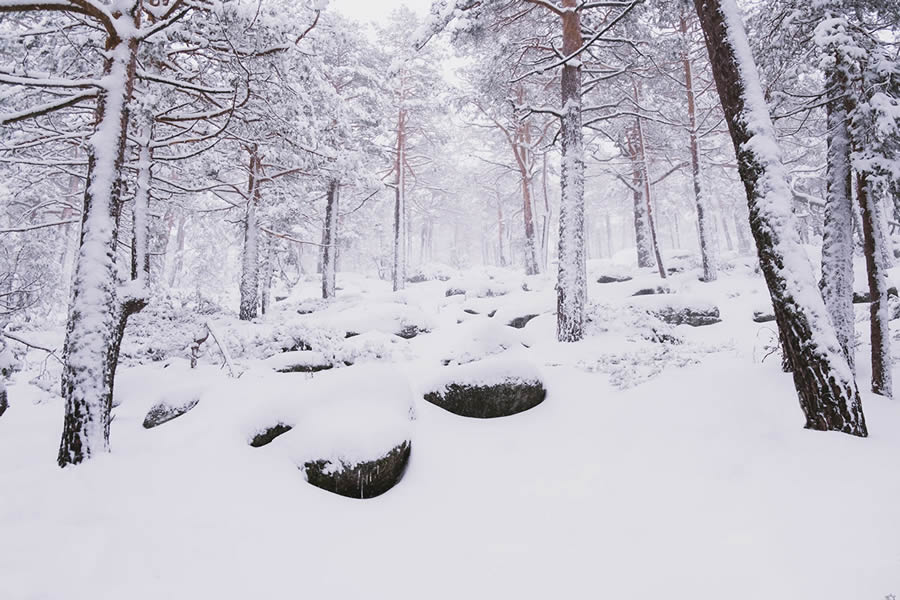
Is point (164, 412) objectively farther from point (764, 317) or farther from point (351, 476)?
point (764, 317)

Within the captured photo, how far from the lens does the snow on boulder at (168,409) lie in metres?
5.71

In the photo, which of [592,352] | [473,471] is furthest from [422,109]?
[473,471]

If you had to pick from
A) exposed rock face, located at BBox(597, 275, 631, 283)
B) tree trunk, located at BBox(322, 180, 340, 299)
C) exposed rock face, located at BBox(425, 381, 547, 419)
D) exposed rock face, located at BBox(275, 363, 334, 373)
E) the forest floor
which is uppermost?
tree trunk, located at BBox(322, 180, 340, 299)

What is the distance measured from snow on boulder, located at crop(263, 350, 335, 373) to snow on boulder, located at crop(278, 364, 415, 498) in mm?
3250

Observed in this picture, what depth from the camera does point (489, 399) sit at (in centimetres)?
550

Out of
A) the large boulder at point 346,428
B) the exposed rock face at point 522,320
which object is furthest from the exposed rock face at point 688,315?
the large boulder at point 346,428

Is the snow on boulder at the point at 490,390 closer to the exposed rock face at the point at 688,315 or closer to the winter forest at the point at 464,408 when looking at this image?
the winter forest at the point at 464,408

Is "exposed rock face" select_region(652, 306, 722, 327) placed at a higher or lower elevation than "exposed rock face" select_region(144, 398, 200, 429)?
higher

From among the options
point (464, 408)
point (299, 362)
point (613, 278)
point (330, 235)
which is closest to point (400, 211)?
point (330, 235)

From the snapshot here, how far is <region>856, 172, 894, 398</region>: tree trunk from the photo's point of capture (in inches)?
201

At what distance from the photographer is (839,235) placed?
5.77m

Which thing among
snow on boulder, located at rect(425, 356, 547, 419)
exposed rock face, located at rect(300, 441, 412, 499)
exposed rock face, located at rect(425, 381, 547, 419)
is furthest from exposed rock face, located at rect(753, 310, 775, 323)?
exposed rock face, located at rect(300, 441, 412, 499)

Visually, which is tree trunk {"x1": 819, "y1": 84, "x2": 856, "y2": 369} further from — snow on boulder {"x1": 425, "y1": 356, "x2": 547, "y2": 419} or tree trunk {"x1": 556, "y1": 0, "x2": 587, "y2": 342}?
snow on boulder {"x1": 425, "y1": 356, "x2": 547, "y2": 419}

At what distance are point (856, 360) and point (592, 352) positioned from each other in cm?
379
